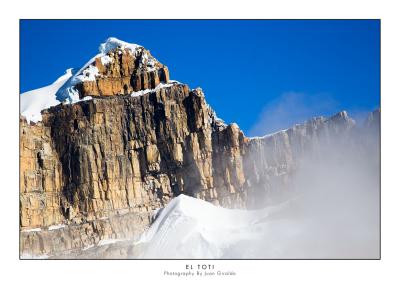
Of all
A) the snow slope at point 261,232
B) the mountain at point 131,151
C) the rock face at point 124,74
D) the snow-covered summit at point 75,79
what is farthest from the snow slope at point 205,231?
the snow-covered summit at point 75,79

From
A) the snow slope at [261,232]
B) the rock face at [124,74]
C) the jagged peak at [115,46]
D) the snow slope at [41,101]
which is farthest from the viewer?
the rock face at [124,74]

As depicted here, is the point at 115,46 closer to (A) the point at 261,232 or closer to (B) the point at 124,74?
(B) the point at 124,74

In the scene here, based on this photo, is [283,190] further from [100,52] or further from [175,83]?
[100,52]

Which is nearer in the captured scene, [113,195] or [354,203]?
[354,203]

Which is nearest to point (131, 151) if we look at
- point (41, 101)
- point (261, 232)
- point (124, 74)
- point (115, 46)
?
point (124, 74)

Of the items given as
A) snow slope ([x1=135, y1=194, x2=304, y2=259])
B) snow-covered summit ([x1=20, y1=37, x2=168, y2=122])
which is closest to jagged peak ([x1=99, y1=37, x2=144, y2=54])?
snow-covered summit ([x1=20, y1=37, x2=168, y2=122])

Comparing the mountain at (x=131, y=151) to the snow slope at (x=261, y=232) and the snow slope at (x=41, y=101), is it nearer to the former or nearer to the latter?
the snow slope at (x=41, y=101)

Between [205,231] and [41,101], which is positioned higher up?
[41,101]
